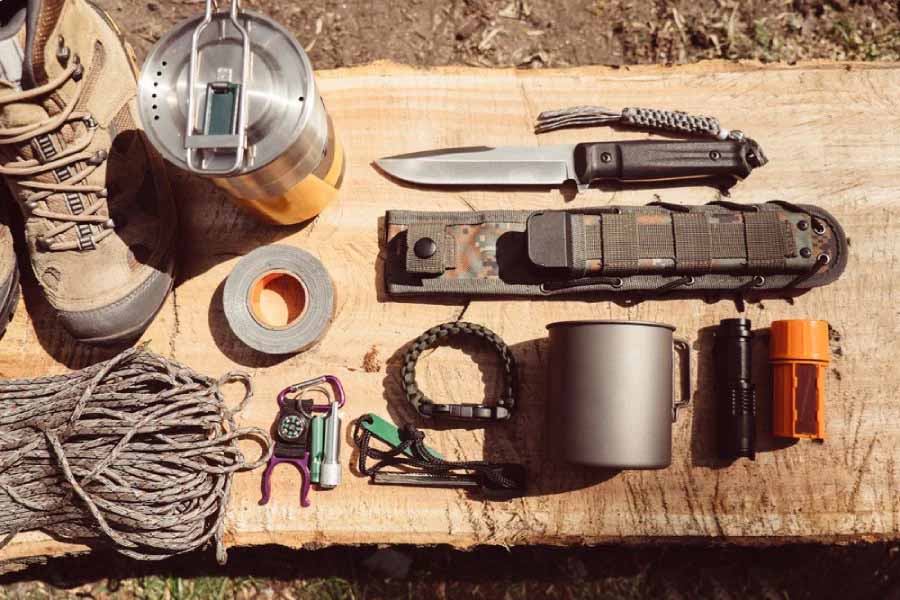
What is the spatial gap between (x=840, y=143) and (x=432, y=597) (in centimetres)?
201

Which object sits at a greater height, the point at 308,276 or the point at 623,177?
the point at 623,177

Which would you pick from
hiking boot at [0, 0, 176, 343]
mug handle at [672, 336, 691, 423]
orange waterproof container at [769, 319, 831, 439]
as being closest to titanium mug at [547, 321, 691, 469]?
mug handle at [672, 336, 691, 423]

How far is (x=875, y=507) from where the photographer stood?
2031 mm

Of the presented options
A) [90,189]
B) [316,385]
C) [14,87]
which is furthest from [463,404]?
[14,87]

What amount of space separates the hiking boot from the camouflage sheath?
27.7 inches

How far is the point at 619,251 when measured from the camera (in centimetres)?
205

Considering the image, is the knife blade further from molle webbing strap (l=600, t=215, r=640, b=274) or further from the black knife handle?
molle webbing strap (l=600, t=215, r=640, b=274)

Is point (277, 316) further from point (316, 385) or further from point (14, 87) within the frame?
point (14, 87)

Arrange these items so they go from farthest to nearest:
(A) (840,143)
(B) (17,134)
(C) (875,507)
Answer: (A) (840,143) < (C) (875,507) < (B) (17,134)

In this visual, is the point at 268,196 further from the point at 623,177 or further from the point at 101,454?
the point at 623,177

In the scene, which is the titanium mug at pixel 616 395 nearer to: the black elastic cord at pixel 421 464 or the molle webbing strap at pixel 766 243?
the black elastic cord at pixel 421 464

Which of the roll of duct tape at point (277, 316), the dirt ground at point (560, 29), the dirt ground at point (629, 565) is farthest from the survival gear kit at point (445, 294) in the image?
the dirt ground at point (560, 29)

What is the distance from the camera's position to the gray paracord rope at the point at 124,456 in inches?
76.5

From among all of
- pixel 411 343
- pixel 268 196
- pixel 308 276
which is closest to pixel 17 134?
pixel 268 196
